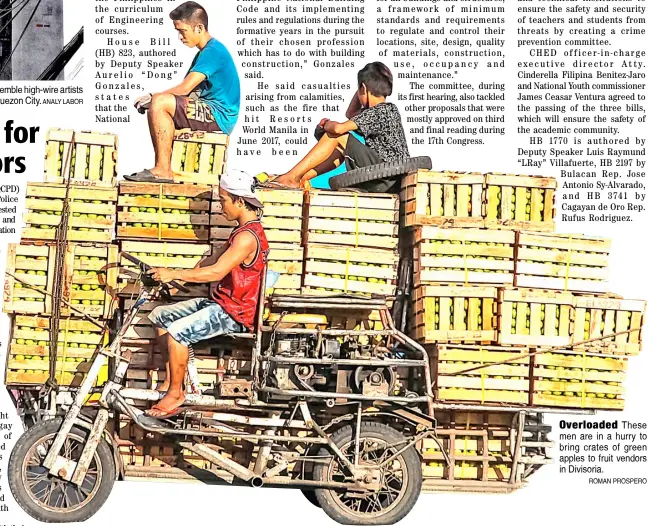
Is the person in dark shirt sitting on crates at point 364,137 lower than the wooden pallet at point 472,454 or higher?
higher

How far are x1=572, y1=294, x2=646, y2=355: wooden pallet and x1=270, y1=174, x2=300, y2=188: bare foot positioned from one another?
3.15 meters

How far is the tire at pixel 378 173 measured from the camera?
13477mm

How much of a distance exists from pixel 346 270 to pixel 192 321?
63.9 inches

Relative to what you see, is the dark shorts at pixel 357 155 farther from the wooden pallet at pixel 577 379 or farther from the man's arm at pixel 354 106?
the wooden pallet at pixel 577 379

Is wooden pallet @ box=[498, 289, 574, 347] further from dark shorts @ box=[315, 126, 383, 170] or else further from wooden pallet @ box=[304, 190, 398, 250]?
dark shorts @ box=[315, 126, 383, 170]

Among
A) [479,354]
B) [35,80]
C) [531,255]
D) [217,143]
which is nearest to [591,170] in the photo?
[531,255]

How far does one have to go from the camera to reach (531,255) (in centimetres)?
1326

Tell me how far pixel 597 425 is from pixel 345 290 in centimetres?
344

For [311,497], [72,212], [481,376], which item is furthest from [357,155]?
[311,497]

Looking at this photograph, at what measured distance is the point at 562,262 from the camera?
43.7ft

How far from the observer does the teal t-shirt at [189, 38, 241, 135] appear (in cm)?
1426

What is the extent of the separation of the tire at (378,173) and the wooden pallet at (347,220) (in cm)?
31

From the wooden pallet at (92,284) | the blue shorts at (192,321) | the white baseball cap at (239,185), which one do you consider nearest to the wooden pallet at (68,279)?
the wooden pallet at (92,284)

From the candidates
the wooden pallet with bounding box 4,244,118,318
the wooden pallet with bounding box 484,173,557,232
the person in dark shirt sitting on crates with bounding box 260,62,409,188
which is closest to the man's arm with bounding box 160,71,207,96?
the person in dark shirt sitting on crates with bounding box 260,62,409,188
